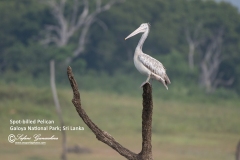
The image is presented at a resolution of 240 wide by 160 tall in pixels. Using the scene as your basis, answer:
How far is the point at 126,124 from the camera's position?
72.1 ft

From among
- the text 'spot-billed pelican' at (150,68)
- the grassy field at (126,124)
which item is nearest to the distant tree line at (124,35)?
the grassy field at (126,124)

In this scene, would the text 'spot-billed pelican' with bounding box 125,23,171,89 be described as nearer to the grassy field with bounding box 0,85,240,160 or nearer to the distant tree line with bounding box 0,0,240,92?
the grassy field with bounding box 0,85,240,160

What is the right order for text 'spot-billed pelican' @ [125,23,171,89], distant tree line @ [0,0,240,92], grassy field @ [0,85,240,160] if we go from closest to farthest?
text 'spot-billed pelican' @ [125,23,171,89] → grassy field @ [0,85,240,160] → distant tree line @ [0,0,240,92]

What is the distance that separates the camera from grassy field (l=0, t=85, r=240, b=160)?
17.8m

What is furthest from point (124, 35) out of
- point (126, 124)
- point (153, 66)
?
point (153, 66)

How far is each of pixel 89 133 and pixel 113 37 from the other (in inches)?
614

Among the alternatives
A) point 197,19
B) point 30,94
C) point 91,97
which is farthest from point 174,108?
point 197,19

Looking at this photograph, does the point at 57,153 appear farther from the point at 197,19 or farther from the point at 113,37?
the point at 197,19

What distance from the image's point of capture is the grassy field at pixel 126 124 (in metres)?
17.8

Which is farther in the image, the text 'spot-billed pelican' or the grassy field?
the grassy field

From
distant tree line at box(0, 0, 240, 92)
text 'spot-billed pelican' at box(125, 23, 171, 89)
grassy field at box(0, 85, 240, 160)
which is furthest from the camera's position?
distant tree line at box(0, 0, 240, 92)

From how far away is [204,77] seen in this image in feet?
116

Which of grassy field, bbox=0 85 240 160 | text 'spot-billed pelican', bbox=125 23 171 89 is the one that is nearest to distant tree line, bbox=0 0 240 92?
grassy field, bbox=0 85 240 160

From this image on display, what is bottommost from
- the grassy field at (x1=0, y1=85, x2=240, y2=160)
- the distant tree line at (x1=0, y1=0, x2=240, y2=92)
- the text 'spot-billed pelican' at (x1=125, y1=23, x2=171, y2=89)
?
the text 'spot-billed pelican' at (x1=125, y1=23, x2=171, y2=89)
